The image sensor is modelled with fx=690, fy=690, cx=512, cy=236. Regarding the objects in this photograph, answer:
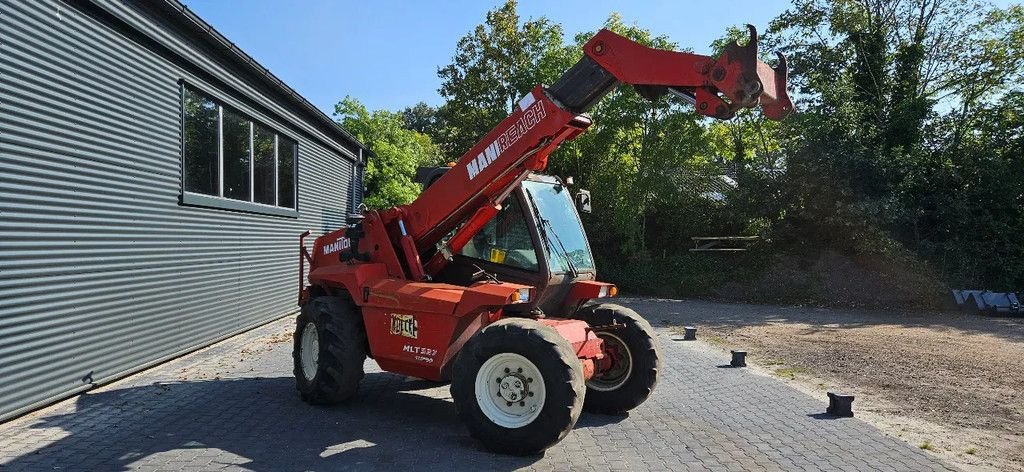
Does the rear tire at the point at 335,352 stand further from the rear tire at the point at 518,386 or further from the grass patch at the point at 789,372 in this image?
the grass patch at the point at 789,372

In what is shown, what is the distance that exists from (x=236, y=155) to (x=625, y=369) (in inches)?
282

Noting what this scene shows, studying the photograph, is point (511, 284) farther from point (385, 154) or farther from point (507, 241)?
point (385, 154)

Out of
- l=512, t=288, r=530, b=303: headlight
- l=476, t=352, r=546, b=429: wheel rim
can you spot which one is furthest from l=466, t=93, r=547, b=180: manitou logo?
l=476, t=352, r=546, b=429: wheel rim

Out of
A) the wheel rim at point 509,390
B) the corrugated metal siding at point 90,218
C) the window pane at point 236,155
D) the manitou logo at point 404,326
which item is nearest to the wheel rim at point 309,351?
the manitou logo at point 404,326

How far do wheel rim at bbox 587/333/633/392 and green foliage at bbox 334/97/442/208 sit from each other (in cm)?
1660

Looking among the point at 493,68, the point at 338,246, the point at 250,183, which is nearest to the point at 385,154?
the point at 493,68

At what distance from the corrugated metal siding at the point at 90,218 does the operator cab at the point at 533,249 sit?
3465mm

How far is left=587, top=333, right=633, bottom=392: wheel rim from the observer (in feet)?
20.8

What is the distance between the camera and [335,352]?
6.20 metres

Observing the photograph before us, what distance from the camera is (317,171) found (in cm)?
1521

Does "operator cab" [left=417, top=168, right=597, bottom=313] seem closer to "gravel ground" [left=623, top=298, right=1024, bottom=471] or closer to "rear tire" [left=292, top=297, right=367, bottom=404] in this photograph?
"rear tire" [left=292, top=297, right=367, bottom=404]

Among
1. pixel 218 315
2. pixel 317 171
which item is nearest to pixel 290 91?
pixel 317 171

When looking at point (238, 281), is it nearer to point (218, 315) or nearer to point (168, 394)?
point (218, 315)

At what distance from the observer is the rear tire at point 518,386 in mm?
4824
